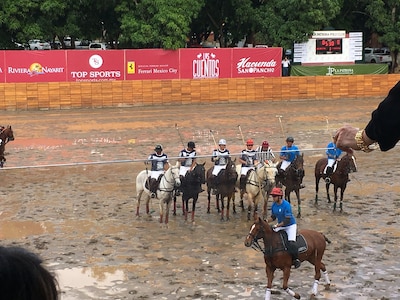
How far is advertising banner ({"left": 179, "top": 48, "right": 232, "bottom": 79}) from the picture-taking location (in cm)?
4009

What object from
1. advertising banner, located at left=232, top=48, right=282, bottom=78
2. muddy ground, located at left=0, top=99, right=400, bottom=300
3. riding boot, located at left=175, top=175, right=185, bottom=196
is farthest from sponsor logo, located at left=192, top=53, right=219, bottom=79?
riding boot, located at left=175, top=175, right=185, bottom=196

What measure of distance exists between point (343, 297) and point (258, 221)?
228 centimetres

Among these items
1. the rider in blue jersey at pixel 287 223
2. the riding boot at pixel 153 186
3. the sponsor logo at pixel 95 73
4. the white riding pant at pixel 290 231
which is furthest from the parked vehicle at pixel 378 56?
the white riding pant at pixel 290 231

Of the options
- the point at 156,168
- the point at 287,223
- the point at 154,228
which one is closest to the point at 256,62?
the point at 156,168

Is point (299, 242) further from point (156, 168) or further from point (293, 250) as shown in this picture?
point (156, 168)

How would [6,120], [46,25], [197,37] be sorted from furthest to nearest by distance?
1. [197,37]
2. [46,25]
3. [6,120]

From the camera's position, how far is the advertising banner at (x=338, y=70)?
42.5 metres

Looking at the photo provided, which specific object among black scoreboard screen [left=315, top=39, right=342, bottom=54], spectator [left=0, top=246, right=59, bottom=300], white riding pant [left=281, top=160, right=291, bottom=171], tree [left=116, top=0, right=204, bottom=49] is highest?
tree [left=116, top=0, right=204, bottom=49]

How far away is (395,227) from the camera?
1595 centimetres

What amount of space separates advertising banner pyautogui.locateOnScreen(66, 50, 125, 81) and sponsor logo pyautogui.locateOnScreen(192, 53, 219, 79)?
192 inches

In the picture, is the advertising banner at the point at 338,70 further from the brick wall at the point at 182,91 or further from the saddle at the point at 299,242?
the saddle at the point at 299,242

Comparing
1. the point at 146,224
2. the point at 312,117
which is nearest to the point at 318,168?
the point at 146,224

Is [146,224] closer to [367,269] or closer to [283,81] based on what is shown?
[367,269]

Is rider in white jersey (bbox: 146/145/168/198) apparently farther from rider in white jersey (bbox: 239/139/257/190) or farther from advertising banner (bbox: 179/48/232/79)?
advertising banner (bbox: 179/48/232/79)
